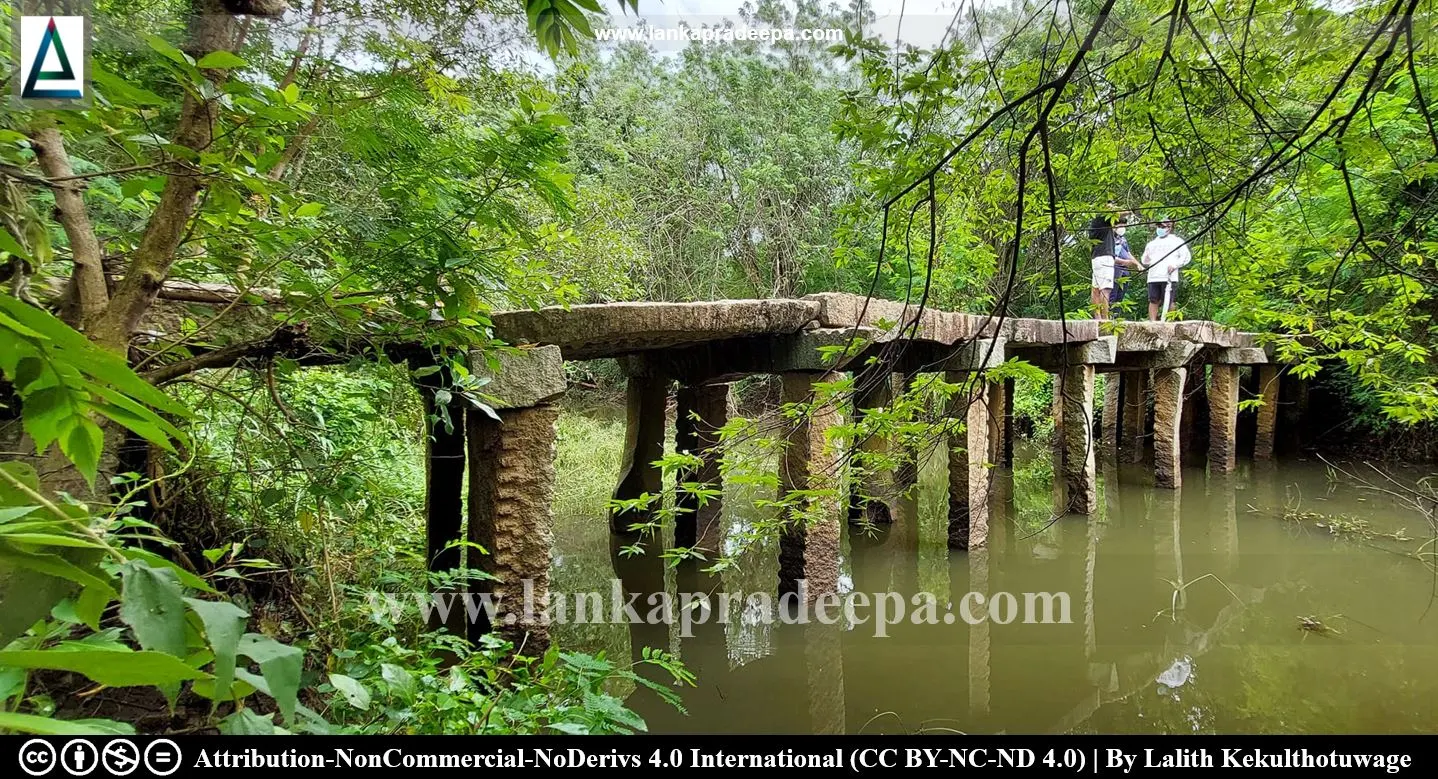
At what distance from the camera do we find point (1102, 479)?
9852 millimetres

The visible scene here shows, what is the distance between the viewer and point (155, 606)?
1.82ft

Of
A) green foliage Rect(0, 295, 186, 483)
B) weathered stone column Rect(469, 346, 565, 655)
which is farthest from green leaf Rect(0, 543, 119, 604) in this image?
weathered stone column Rect(469, 346, 565, 655)

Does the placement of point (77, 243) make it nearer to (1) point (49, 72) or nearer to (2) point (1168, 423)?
(1) point (49, 72)

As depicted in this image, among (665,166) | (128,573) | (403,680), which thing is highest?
(665,166)

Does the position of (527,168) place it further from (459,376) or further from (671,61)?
(671,61)

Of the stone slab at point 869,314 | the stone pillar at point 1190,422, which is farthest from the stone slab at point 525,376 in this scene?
the stone pillar at point 1190,422

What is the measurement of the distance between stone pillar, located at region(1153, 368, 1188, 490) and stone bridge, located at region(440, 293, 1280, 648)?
0.07ft

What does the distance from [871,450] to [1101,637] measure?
233 cm

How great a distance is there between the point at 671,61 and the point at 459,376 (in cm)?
1399

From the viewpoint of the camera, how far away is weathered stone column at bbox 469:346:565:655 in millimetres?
3400

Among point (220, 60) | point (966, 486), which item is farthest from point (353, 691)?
point (966, 486)

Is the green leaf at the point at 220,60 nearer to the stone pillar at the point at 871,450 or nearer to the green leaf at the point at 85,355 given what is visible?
the green leaf at the point at 85,355

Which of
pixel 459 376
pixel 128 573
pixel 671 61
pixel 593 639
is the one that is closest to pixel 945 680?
pixel 593 639

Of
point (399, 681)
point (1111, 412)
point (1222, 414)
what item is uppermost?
point (1222, 414)
